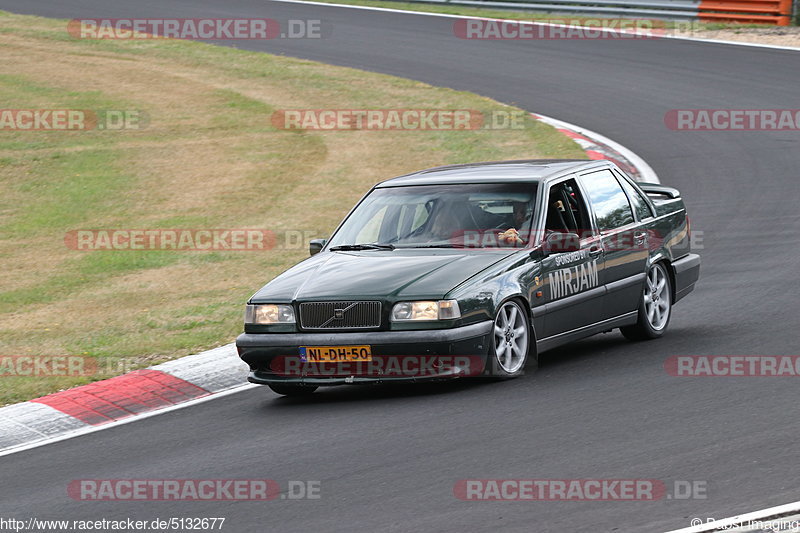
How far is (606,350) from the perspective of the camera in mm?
Answer: 9906

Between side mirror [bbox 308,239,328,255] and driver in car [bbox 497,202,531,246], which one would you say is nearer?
driver in car [bbox 497,202,531,246]

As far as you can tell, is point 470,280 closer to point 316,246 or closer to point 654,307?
point 316,246

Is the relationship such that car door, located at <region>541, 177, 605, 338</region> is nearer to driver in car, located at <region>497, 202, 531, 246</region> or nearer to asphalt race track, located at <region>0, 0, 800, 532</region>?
driver in car, located at <region>497, 202, 531, 246</region>

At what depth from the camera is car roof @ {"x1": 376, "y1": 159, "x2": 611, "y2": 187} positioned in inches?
374

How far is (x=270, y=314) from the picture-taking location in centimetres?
856

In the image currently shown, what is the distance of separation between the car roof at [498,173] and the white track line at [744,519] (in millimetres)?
4117

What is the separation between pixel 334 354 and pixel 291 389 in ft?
2.42

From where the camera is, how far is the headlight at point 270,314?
850cm

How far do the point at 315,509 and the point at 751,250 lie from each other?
8331mm

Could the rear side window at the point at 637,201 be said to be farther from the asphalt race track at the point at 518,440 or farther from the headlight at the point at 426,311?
the headlight at the point at 426,311

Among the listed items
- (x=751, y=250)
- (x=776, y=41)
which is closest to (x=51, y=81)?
(x=776, y=41)

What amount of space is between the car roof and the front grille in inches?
64.9

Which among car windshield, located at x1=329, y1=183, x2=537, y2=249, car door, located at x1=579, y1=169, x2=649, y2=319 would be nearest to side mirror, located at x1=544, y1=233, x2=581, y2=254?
car windshield, located at x1=329, y1=183, x2=537, y2=249

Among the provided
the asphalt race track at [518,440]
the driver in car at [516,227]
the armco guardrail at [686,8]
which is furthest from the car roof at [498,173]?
the armco guardrail at [686,8]
